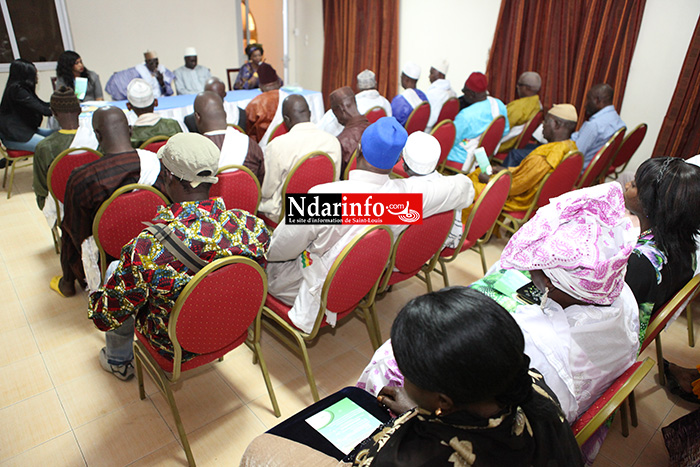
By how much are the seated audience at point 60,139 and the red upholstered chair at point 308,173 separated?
1389 millimetres

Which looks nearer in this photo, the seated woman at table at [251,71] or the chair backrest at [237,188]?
the chair backrest at [237,188]

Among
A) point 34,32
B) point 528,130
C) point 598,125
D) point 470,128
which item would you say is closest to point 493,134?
point 470,128

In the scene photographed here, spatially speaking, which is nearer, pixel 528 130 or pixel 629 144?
pixel 629 144

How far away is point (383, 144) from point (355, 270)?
0.56 m

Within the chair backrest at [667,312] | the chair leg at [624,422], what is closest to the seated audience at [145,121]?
the chair backrest at [667,312]

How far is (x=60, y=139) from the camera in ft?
9.07

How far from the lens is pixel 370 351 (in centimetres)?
228

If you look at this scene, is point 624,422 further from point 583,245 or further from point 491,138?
point 491,138

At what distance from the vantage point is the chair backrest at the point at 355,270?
62.1 inches

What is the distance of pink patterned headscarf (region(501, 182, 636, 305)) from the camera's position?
3.79 feet

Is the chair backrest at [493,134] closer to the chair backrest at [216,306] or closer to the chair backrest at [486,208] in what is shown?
the chair backrest at [486,208]

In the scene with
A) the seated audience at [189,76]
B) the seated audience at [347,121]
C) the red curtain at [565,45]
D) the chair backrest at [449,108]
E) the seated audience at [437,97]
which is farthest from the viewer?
the seated audience at [189,76]

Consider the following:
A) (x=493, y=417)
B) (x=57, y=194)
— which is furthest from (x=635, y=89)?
(x=57, y=194)

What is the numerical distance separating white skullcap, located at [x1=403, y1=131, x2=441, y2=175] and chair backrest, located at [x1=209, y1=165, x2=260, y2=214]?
2.67 feet
